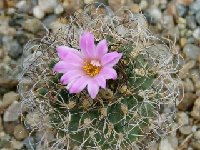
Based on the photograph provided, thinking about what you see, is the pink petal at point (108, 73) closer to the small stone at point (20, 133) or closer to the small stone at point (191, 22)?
the small stone at point (20, 133)

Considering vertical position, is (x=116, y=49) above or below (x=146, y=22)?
above

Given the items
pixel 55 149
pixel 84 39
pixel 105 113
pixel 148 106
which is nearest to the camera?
pixel 84 39

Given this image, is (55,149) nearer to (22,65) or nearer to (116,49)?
(22,65)

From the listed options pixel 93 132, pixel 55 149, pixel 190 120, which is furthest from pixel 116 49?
pixel 190 120

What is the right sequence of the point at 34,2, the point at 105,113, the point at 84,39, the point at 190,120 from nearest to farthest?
the point at 84,39
the point at 105,113
the point at 190,120
the point at 34,2

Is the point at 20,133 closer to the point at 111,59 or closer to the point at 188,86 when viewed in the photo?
the point at 188,86

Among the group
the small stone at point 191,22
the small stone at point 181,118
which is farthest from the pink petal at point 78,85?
the small stone at point 191,22

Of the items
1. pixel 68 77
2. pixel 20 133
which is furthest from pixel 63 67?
pixel 20 133
